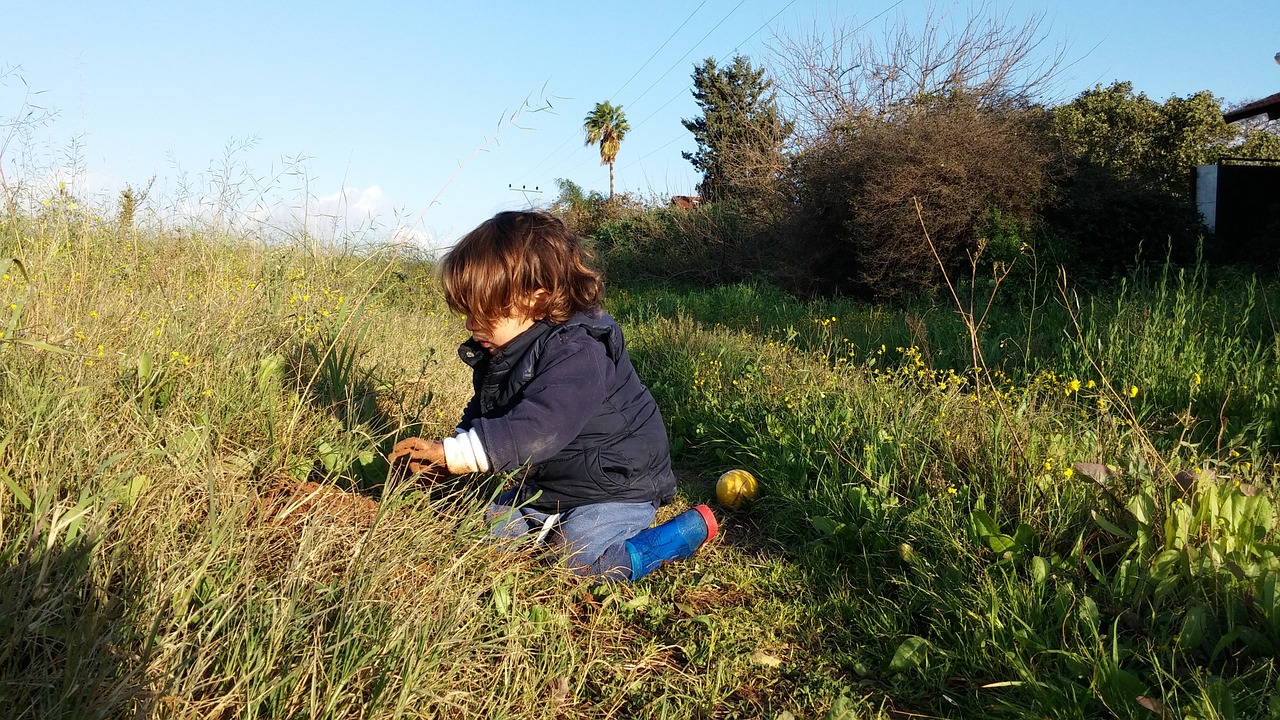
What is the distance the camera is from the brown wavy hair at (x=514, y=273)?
2826 mm

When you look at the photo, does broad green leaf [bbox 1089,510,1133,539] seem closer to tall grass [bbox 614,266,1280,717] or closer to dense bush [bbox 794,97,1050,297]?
tall grass [bbox 614,266,1280,717]

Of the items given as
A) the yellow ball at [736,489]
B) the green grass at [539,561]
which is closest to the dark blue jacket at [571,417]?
the green grass at [539,561]

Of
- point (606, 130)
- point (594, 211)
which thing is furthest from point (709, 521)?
point (606, 130)

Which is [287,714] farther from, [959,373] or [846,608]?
[959,373]

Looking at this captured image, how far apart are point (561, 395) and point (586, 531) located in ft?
1.67

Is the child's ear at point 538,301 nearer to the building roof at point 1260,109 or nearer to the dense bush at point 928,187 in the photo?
the dense bush at point 928,187

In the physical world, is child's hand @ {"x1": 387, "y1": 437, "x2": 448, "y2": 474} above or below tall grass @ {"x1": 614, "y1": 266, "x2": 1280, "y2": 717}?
above

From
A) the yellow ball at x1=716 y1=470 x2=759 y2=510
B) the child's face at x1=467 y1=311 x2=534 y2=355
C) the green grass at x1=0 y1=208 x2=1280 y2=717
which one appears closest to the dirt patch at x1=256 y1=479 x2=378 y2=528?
the green grass at x1=0 y1=208 x2=1280 y2=717

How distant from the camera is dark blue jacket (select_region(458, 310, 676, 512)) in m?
2.65

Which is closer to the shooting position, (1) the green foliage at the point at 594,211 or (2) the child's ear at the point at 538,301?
(2) the child's ear at the point at 538,301

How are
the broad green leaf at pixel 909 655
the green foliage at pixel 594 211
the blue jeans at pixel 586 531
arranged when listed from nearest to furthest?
the broad green leaf at pixel 909 655 → the blue jeans at pixel 586 531 → the green foliage at pixel 594 211

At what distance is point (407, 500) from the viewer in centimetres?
252

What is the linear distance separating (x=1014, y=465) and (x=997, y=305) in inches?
220

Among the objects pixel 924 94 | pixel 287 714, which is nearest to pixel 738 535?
pixel 287 714
